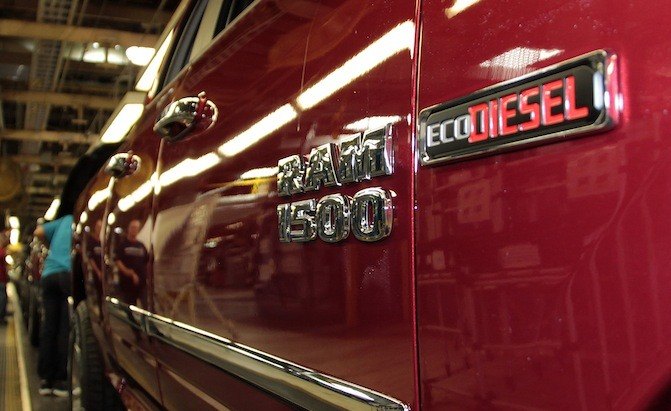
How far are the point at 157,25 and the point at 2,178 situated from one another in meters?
5.09

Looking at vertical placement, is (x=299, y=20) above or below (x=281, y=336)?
above

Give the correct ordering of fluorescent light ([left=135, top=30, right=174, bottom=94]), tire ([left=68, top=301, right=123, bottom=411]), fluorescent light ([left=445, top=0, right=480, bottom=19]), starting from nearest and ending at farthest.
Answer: fluorescent light ([left=445, top=0, right=480, bottom=19]), fluorescent light ([left=135, top=30, right=174, bottom=94]), tire ([left=68, top=301, right=123, bottom=411])

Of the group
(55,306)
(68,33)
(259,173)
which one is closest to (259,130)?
(259,173)

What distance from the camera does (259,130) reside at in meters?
1.41

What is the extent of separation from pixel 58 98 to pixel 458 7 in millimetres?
12534

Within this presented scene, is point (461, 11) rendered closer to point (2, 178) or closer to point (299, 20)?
point (299, 20)

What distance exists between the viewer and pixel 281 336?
1.27 metres

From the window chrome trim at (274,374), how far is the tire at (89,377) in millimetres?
1304

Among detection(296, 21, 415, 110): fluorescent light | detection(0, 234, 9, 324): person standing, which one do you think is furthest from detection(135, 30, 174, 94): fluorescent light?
detection(0, 234, 9, 324): person standing

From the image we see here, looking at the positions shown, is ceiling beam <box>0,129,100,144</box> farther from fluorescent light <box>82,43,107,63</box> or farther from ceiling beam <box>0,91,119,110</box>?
fluorescent light <box>82,43,107,63</box>

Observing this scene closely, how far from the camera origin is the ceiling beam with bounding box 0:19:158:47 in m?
8.55

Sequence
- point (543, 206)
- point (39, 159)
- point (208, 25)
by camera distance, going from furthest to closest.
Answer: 1. point (39, 159)
2. point (208, 25)
3. point (543, 206)

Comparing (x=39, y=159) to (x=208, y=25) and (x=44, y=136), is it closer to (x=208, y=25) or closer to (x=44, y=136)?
(x=44, y=136)

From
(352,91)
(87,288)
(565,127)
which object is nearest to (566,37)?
(565,127)
